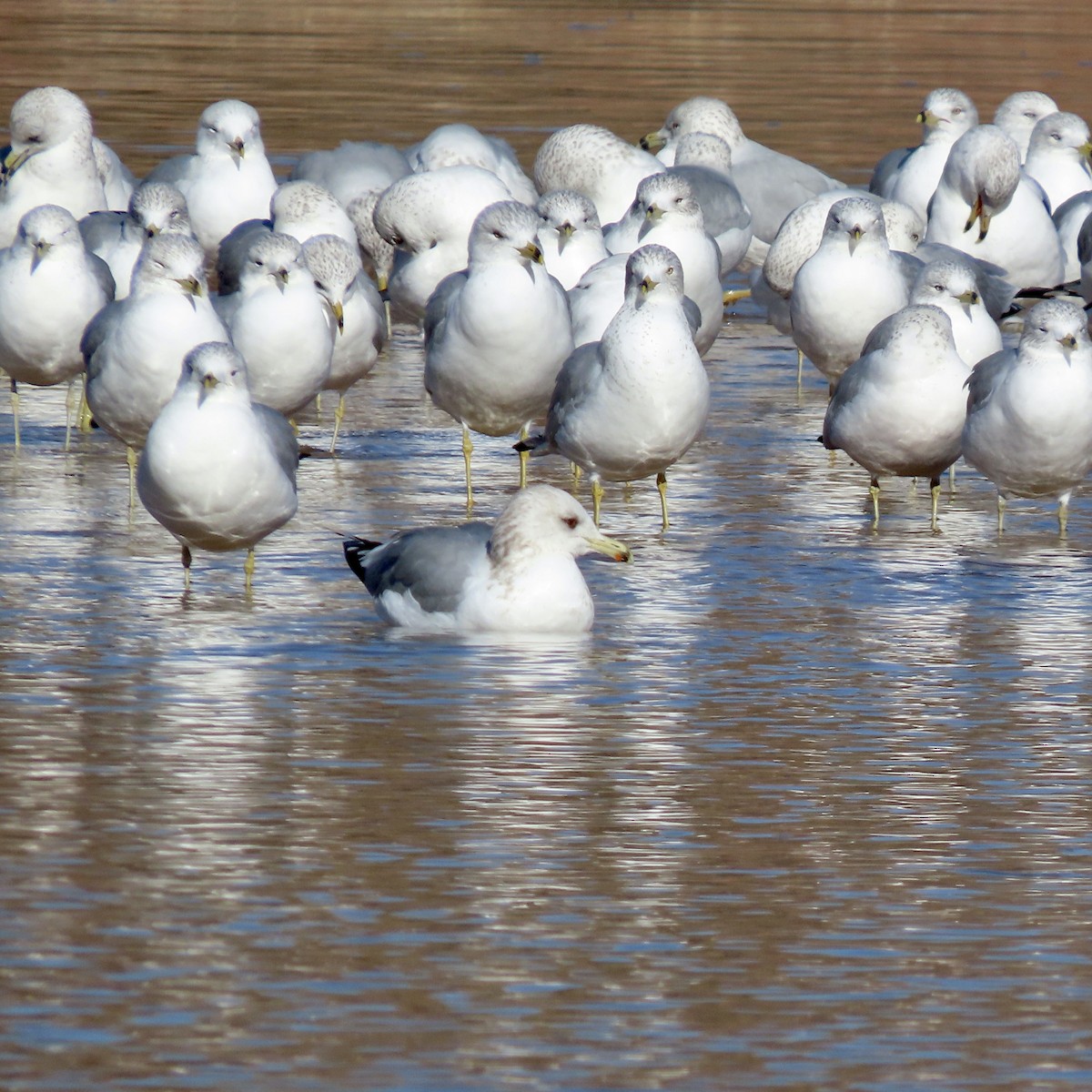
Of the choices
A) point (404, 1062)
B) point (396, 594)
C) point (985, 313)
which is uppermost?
point (985, 313)

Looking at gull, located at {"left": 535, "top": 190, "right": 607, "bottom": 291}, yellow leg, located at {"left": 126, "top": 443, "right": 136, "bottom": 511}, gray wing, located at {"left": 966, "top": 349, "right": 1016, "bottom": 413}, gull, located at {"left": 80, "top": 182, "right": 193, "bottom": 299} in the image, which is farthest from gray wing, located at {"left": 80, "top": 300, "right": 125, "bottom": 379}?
gray wing, located at {"left": 966, "top": 349, "right": 1016, "bottom": 413}

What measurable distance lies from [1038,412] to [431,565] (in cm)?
255

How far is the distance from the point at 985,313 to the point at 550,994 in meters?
6.70

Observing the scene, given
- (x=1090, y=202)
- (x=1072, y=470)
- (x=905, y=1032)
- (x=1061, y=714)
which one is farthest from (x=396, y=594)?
(x=1090, y=202)

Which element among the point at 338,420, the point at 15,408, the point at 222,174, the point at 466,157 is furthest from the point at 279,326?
the point at 466,157

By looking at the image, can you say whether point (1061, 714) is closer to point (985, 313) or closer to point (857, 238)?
point (985, 313)

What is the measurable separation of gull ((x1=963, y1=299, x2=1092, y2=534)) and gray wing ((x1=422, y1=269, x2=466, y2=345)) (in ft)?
7.15

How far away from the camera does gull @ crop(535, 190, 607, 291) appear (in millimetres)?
12055

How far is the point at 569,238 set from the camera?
39.7ft

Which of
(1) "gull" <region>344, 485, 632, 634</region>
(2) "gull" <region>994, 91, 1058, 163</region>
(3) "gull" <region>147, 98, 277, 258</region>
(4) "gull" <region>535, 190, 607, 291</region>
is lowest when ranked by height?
(1) "gull" <region>344, 485, 632, 634</region>

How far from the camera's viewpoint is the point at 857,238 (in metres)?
11.9

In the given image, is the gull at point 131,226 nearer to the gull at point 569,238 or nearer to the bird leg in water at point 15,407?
the bird leg in water at point 15,407

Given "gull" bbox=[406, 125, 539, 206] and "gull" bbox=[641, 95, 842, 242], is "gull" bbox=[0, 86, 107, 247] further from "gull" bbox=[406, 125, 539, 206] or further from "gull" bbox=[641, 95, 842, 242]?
"gull" bbox=[641, 95, 842, 242]

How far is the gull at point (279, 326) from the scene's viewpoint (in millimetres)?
10578
